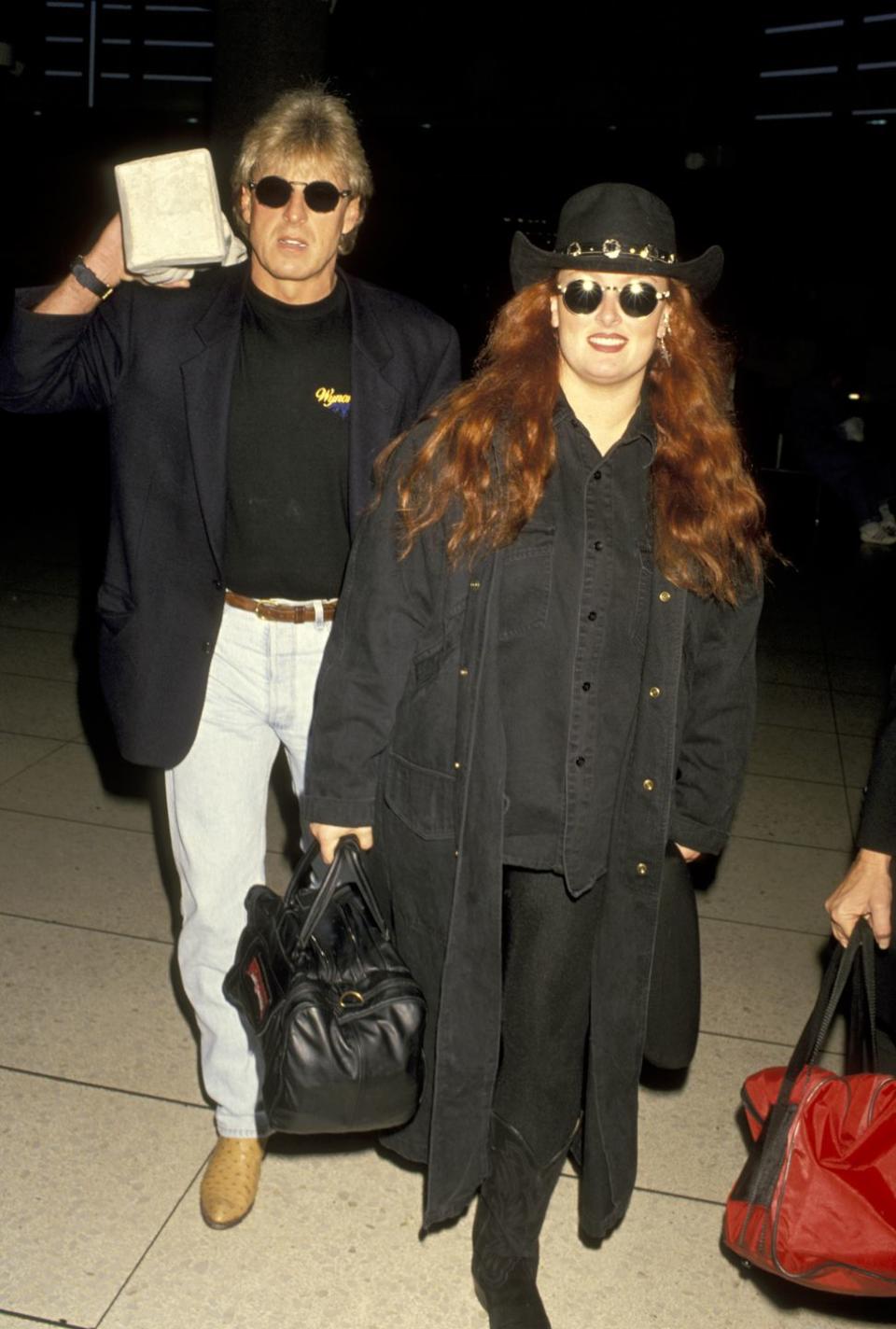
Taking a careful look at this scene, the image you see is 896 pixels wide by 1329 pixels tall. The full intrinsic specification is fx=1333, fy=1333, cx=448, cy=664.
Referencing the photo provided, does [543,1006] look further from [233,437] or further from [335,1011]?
[233,437]

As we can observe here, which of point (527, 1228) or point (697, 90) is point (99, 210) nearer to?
point (697, 90)

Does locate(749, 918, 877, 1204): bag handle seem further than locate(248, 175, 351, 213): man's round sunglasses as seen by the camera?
No

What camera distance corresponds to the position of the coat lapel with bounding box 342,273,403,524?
8.58 ft

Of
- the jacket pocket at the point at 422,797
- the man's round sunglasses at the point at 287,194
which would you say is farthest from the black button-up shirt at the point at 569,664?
the man's round sunglasses at the point at 287,194

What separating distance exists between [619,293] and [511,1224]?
1.76 m

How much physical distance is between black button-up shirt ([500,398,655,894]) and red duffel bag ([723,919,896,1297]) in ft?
1.64

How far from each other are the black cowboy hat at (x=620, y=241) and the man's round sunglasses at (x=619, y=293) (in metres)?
0.03

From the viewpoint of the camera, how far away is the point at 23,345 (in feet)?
8.14

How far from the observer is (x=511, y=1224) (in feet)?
8.49

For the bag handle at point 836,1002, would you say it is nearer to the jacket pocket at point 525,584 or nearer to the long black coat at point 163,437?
the jacket pocket at point 525,584

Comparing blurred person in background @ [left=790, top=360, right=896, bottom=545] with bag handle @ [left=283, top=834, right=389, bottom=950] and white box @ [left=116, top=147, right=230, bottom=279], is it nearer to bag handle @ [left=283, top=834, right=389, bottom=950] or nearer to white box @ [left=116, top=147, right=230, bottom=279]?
white box @ [left=116, top=147, right=230, bottom=279]

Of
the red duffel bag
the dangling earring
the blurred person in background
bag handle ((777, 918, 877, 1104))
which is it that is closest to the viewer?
the red duffel bag

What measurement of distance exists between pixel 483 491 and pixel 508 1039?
3.39 ft

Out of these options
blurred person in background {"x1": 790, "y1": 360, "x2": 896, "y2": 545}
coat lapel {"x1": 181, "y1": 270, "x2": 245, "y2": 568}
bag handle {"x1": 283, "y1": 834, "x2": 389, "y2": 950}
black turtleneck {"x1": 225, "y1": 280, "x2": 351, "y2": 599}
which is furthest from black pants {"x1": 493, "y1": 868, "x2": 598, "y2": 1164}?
blurred person in background {"x1": 790, "y1": 360, "x2": 896, "y2": 545}
